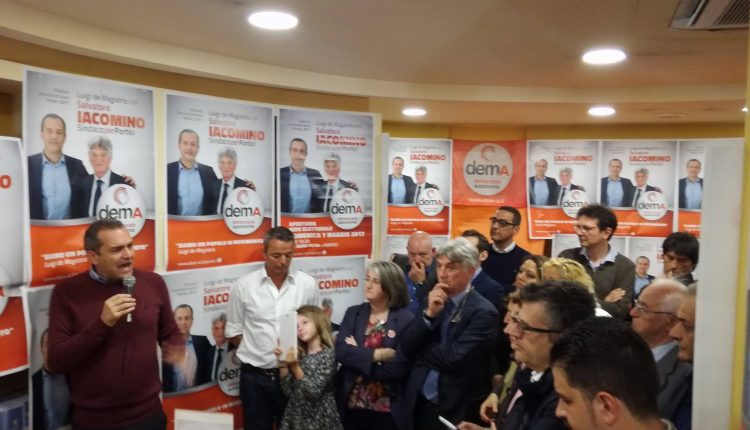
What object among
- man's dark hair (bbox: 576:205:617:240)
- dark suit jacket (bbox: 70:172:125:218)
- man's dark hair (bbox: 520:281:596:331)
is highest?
dark suit jacket (bbox: 70:172:125:218)

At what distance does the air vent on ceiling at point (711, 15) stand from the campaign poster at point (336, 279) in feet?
7.69

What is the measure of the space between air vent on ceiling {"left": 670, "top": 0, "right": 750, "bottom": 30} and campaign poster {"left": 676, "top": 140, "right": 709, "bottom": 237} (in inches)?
140

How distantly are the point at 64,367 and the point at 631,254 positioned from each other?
205 inches

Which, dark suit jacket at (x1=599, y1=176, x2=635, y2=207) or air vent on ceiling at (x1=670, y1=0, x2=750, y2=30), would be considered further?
dark suit jacket at (x1=599, y1=176, x2=635, y2=207)

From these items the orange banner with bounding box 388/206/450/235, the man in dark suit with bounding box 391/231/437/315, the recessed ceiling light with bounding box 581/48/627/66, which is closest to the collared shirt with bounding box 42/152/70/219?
the man in dark suit with bounding box 391/231/437/315

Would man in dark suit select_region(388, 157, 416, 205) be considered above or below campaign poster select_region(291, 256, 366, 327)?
above

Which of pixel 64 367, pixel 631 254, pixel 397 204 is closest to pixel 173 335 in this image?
pixel 64 367

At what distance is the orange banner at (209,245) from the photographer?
3174 millimetres

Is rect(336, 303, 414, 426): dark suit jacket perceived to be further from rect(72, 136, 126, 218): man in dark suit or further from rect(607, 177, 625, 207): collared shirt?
rect(607, 177, 625, 207): collared shirt

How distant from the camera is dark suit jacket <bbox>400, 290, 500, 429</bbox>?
8.99ft

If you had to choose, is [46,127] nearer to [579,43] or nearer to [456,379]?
[456,379]

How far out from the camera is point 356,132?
12.9ft

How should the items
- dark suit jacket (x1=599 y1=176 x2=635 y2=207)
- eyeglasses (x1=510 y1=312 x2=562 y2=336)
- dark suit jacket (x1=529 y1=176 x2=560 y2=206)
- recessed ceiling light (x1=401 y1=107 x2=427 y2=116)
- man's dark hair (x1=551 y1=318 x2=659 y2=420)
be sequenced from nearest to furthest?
man's dark hair (x1=551 y1=318 x2=659 y2=420), eyeglasses (x1=510 y1=312 x2=562 y2=336), recessed ceiling light (x1=401 y1=107 x2=427 y2=116), dark suit jacket (x1=599 y1=176 x2=635 y2=207), dark suit jacket (x1=529 y1=176 x2=560 y2=206)

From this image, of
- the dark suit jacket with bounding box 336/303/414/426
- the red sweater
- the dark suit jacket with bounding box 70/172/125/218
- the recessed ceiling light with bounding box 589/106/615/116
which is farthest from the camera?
the recessed ceiling light with bounding box 589/106/615/116
